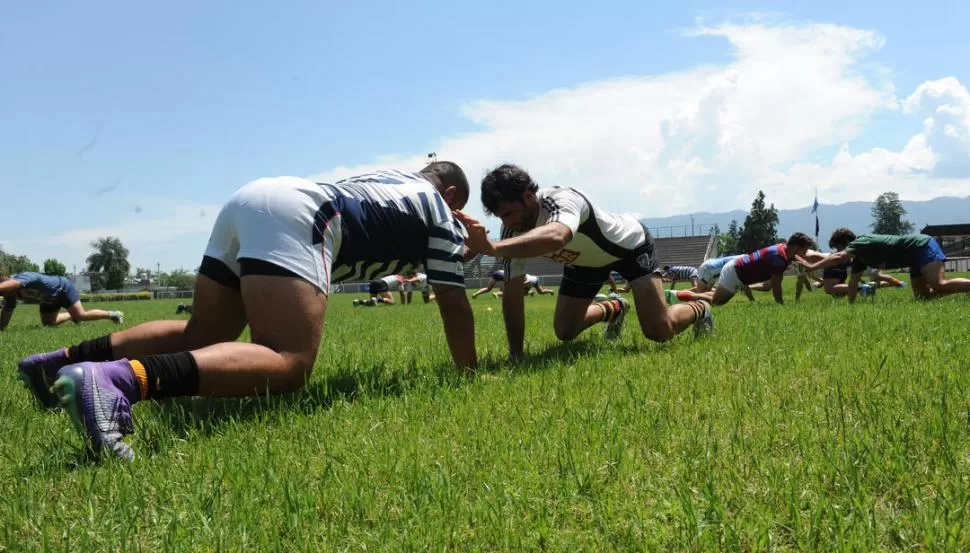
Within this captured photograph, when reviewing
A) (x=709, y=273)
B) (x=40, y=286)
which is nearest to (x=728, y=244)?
(x=709, y=273)

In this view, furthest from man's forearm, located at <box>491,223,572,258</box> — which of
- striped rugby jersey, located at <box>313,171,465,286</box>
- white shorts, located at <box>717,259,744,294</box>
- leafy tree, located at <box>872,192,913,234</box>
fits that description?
leafy tree, located at <box>872,192,913,234</box>

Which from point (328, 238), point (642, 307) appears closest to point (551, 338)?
point (642, 307)

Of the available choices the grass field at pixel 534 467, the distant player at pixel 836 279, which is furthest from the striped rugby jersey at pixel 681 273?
the grass field at pixel 534 467

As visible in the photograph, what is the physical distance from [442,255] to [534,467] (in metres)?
1.82

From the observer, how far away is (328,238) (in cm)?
335

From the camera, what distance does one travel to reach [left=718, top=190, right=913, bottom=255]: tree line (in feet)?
310

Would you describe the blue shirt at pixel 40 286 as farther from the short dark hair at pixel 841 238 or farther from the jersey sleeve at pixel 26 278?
the short dark hair at pixel 841 238

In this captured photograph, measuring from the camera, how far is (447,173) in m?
4.52

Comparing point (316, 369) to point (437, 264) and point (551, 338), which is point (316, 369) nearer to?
point (437, 264)

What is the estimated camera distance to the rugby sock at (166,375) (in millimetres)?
2490

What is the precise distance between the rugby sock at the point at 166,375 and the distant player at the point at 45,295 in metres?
10.7

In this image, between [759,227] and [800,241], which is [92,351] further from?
[759,227]

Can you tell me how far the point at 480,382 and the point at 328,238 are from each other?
1.29 metres

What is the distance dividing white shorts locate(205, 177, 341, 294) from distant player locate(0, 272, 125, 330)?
33.5 feet
